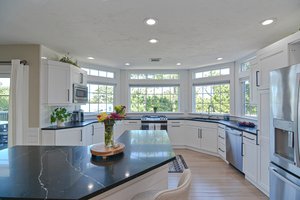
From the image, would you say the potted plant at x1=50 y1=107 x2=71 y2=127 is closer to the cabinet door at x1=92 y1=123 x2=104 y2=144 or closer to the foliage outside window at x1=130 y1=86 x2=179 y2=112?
the cabinet door at x1=92 y1=123 x2=104 y2=144

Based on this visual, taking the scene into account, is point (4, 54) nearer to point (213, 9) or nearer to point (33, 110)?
point (33, 110)

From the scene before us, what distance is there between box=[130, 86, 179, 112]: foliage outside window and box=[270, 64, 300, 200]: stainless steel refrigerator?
402 cm

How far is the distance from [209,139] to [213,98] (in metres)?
1.33

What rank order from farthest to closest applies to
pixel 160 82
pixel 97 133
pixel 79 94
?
pixel 160 82 → pixel 97 133 → pixel 79 94

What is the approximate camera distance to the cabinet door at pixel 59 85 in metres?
3.53

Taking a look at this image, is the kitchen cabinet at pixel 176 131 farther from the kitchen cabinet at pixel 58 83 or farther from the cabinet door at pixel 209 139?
the kitchen cabinet at pixel 58 83

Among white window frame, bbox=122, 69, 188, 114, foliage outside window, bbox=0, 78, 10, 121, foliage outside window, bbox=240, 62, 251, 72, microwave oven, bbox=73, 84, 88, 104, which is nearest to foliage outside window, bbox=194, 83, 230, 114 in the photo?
white window frame, bbox=122, 69, 188, 114

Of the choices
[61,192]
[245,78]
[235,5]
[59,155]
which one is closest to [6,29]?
[59,155]

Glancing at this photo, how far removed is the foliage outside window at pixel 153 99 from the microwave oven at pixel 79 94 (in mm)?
1928

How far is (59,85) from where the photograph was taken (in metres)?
3.65

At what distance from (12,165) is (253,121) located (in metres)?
→ 4.32

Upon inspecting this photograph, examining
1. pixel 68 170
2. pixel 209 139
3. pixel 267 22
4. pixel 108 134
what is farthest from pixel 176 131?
pixel 68 170

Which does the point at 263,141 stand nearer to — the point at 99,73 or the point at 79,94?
the point at 79,94

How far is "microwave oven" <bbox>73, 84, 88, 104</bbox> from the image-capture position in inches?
156
